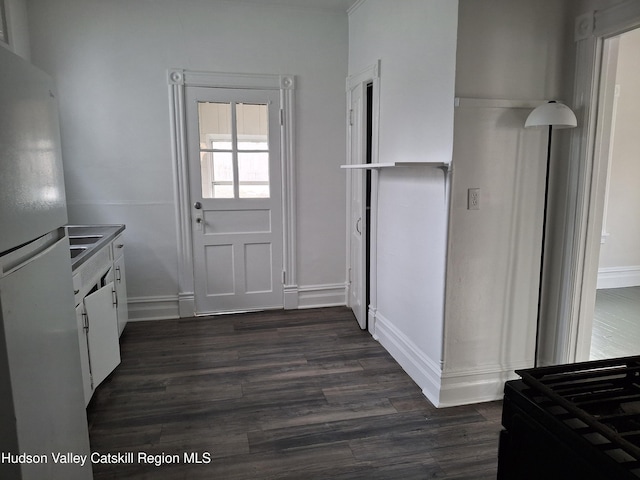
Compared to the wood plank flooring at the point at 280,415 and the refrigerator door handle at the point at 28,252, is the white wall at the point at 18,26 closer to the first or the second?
the wood plank flooring at the point at 280,415

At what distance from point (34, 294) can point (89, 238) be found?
2449mm

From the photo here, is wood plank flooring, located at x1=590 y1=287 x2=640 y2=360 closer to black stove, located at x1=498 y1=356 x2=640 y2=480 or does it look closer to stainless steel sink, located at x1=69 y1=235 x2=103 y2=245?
black stove, located at x1=498 y1=356 x2=640 y2=480

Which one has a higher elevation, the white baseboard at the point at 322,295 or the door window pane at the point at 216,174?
the door window pane at the point at 216,174

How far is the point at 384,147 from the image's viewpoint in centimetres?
342

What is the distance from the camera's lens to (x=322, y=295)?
14.9 feet

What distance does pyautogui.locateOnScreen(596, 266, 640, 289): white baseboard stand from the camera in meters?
5.07

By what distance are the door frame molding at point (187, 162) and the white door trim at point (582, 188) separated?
95.8 inches

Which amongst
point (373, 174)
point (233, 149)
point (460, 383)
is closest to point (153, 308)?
point (233, 149)

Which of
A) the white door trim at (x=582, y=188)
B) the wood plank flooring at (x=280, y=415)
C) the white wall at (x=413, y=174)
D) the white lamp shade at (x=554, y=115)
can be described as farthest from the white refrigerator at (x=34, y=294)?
the white door trim at (x=582, y=188)

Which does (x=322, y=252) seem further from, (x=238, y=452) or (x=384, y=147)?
(x=238, y=452)

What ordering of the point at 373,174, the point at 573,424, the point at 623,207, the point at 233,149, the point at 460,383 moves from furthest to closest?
1. the point at 623,207
2. the point at 233,149
3. the point at 373,174
4. the point at 460,383
5. the point at 573,424

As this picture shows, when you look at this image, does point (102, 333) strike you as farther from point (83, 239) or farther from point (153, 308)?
point (153, 308)

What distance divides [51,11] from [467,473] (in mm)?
4447

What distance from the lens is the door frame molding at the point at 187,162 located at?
12.9ft
